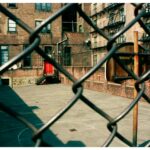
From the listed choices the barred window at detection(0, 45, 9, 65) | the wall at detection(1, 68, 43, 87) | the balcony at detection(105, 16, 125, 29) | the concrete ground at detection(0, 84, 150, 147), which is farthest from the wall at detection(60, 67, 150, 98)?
the barred window at detection(0, 45, 9, 65)

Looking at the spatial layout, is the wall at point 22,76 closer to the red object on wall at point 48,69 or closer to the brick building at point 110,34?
the red object on wall at point 48,69

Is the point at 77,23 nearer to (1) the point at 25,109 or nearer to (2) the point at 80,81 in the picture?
(1) the point at 25,109

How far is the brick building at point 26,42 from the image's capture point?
28.0m

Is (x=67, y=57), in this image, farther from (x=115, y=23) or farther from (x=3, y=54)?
(x=3, y=54)

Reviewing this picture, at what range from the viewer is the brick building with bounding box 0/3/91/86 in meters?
28.0

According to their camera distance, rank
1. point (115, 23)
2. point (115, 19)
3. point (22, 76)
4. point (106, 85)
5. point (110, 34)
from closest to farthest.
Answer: point (106, 85) < point (22, 76) < point (115, 23) < point (115, 19) < point (110, 34)

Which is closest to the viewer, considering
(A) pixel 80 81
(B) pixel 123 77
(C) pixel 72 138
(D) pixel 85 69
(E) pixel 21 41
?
(A) pixel 80 81

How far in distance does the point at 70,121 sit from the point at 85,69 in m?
11.9

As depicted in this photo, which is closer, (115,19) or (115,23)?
(115,23)

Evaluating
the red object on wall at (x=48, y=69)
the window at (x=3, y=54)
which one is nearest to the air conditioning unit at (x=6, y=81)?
the window at (x=3, y=54)

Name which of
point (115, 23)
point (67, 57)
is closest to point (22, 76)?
point (67, 57)

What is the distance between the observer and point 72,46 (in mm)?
32062

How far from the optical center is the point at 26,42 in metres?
29.1

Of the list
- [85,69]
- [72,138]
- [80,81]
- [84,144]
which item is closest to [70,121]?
[72,138]
